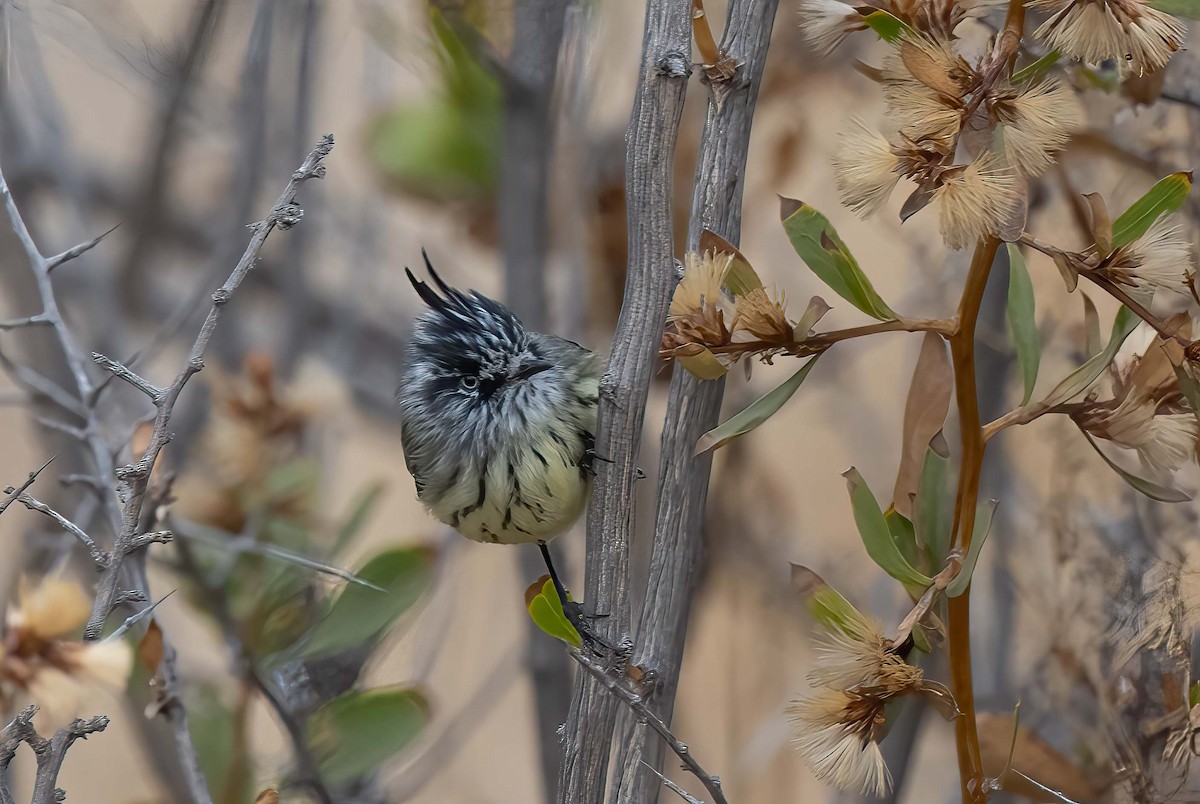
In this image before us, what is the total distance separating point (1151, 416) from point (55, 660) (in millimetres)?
587

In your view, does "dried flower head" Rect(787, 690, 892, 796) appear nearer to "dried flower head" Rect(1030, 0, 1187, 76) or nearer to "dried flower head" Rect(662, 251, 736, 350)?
"dried flower head" Rect(662, 251, 736, 350)

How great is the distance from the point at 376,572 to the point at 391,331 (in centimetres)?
70

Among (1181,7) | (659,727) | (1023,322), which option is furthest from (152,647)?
(1181,7)

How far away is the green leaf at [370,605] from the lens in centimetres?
110

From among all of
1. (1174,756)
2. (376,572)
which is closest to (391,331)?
(376,572)

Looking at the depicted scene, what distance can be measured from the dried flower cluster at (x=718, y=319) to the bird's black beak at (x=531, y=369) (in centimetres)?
47

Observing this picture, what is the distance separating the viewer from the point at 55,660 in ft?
1.58

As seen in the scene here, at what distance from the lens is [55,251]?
1639mm

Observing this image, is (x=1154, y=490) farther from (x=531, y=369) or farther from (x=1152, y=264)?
(x=531, y=369)

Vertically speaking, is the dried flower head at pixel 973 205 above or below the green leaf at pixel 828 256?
below

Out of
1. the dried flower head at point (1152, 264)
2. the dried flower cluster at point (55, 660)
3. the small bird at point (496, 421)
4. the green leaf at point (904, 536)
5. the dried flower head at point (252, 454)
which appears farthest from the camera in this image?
the dried flower head at point (252, 454)

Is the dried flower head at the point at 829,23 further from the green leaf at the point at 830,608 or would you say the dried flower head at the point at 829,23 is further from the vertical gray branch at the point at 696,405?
the green leaf at the point at 830,608

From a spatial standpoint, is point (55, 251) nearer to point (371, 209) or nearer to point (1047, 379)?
point (371, 209)

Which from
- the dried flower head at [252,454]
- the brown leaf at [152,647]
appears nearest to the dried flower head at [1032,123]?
the brown leaf at [152,647]
